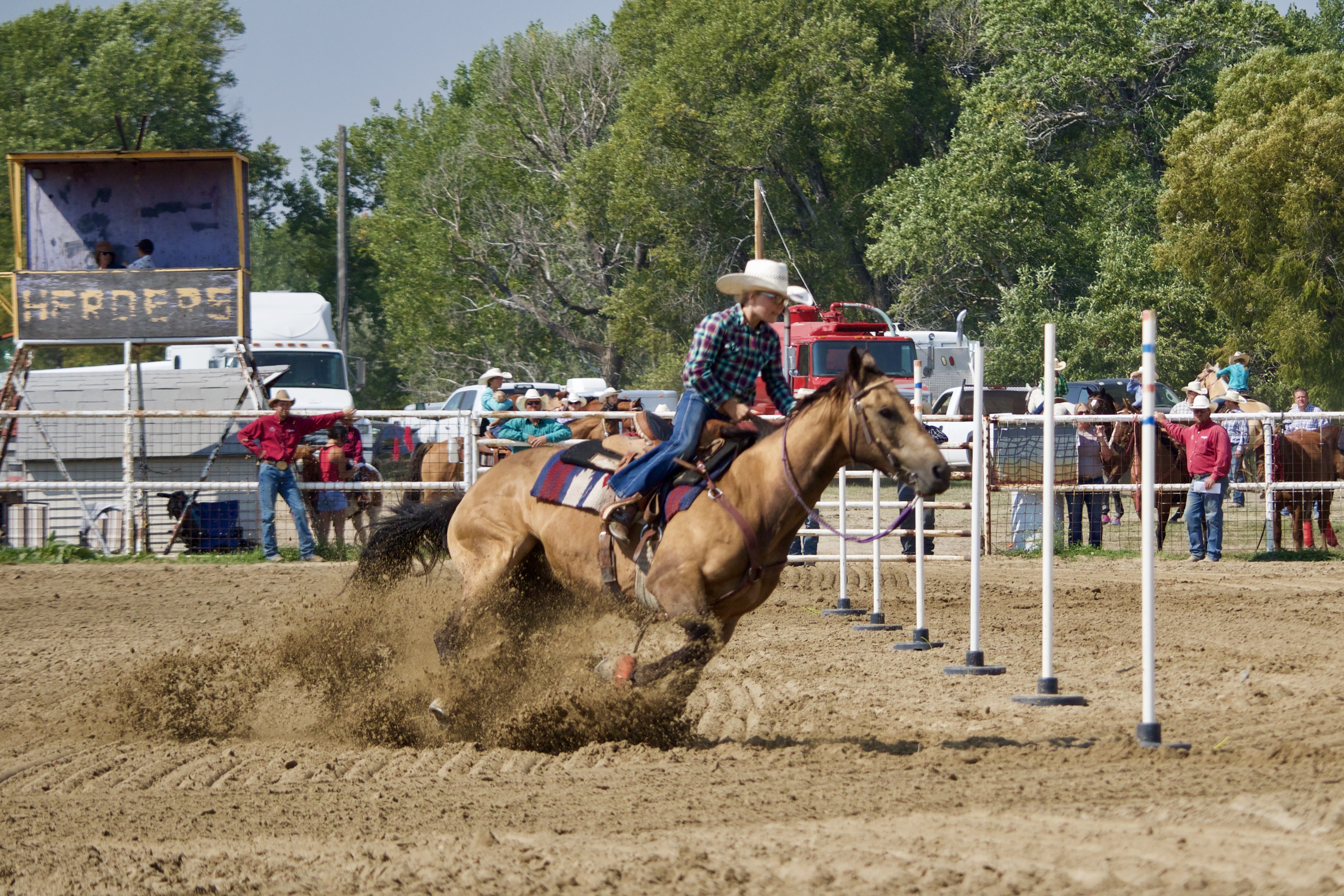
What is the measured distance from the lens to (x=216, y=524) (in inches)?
600

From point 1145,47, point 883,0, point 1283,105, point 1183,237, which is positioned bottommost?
point 1183,237

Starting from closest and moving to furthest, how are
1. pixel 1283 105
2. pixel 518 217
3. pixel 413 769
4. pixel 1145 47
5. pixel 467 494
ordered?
1. pixel 413 769
2. pixel 467 494
3. pixel 1283 105
4. pixel 1145 47
5. pixel 518 217

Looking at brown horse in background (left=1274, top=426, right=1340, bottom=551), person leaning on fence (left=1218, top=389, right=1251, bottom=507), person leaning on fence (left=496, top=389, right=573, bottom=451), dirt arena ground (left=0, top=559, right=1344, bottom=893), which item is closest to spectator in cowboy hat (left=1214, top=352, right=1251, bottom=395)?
person leaning on fence (left=1218, top=389, right=1251, bottom=507)

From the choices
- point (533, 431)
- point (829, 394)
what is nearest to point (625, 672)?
point (829, 394)

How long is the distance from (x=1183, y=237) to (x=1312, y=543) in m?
13.2

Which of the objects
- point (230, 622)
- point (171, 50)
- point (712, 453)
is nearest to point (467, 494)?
point (712, 453)

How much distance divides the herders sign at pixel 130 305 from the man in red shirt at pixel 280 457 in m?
2.66

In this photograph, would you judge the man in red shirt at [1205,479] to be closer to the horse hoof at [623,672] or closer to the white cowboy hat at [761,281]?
the white cowboy hat at [761,281]

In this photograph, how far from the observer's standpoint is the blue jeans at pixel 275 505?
14.3 metres

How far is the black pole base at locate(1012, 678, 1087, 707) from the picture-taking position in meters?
7.09

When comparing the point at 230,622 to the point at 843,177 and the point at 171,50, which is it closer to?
the point at 843,177

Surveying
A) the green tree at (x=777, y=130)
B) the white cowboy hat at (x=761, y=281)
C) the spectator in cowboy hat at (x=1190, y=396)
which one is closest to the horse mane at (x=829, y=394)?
the white cowboy hat at (x=761, y=281)

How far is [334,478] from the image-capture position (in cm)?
1498

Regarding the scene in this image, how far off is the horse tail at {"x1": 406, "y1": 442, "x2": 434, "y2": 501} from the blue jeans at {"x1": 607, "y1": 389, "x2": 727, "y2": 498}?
8.85 m
